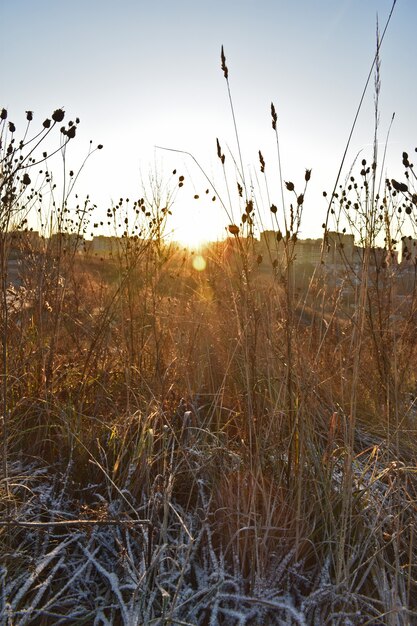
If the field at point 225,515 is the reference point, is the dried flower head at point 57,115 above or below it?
above

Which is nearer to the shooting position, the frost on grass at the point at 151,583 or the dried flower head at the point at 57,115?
the frost on grass at the point at 151,583

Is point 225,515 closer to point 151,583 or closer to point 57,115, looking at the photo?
point 151,583

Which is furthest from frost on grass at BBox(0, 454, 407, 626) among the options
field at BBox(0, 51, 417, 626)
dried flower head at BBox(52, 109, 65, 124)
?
dried flower head at BBox(52, 109, 65, 124)

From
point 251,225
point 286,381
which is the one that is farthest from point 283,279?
point 286,381

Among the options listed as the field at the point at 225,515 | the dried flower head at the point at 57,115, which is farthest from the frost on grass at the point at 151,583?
the dried flower head at the point at 57,115

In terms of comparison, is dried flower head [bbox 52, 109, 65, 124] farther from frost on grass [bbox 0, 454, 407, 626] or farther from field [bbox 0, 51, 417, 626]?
frost on grass [bbox 0, 454, 407, 626]

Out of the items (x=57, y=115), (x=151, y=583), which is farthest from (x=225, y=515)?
(x=57, y=115)

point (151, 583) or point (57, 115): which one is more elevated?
point (57, 115)

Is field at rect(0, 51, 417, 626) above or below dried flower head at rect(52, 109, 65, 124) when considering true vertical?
below

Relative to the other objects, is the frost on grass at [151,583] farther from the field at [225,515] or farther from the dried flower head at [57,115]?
the dried flower head at [57,115]

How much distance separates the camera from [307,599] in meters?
1.39

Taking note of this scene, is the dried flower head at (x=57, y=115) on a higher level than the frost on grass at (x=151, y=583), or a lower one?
higher

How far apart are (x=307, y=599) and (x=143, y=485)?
2.21ft

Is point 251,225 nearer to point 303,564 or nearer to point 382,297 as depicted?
point 303,564
